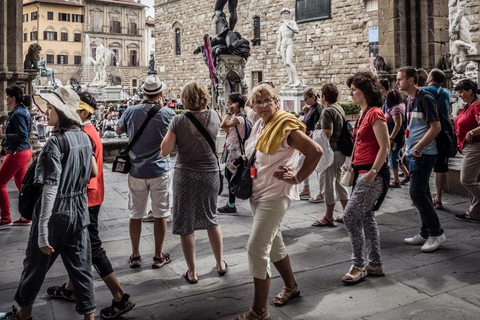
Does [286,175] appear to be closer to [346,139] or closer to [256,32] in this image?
[346,139]

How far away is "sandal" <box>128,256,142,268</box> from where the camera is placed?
15.2ft

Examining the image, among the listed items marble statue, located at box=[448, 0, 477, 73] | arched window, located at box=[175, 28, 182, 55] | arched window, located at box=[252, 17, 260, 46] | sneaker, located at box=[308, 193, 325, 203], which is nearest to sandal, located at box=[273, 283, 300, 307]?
sneaker, located at box=[308, 193, 325, 203]

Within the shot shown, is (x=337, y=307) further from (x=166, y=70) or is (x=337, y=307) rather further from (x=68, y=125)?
(x=166, y=70)

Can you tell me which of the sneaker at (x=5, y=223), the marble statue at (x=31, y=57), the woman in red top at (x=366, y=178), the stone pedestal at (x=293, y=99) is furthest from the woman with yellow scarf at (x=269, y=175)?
the stone pedestal at (x=293, y=99)

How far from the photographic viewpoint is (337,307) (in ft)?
12.0

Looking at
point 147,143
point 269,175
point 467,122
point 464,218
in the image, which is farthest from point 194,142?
point 464,218

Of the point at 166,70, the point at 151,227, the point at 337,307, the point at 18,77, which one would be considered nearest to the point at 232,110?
the point at 151,227

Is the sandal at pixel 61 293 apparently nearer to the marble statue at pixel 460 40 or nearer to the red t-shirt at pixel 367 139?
the red t-shirt at pixel 367 139

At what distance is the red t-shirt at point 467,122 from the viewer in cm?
591

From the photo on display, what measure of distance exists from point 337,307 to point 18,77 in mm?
7892

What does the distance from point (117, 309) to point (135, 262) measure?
3.62 feet

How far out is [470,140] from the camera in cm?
587

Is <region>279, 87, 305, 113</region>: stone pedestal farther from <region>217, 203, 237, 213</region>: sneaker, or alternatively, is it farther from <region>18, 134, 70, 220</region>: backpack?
<region>18, 134, 70, 220</region>: backpack

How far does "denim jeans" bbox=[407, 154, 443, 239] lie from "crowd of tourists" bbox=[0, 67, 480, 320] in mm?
14
